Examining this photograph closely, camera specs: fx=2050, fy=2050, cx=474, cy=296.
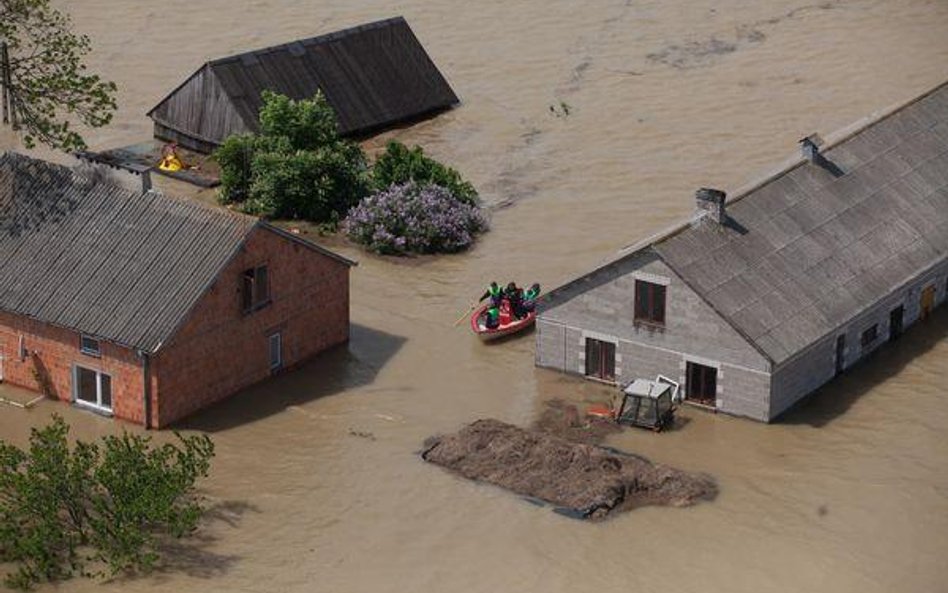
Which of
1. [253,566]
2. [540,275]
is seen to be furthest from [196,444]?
[540,275]

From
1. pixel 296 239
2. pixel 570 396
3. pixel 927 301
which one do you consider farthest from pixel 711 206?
pixel 296 239

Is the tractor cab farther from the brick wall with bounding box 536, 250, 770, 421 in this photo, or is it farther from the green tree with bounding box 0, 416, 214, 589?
the green tree with bounding box 0, 416, 214, 589

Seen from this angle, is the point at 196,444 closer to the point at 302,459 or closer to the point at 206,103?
the point at 302,459

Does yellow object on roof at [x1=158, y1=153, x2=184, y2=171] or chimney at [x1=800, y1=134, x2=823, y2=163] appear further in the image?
yellow object on roof at [x1=158, y1=153, x2=184, y2=171]

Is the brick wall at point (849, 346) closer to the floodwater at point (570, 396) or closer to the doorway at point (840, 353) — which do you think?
the doorway at point (840, 353)

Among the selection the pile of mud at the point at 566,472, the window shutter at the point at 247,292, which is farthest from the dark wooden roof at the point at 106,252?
the pile of mud at the point at 566,472

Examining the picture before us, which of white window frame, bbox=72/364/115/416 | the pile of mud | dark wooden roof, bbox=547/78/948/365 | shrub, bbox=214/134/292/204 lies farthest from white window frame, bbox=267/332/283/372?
shrub, bbox=214/134/292/204

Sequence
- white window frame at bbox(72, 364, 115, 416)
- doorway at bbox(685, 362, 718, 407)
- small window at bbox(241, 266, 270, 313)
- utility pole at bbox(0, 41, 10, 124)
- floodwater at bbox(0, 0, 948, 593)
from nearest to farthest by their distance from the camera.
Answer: floodwater at bbox(0, 0, 948, 593) < white window frame at bbox(72, 364, 115, 416) < doorway at bbox(685, 362, 718, 407) < small window at bbox(241, 266, 270, 313) < utility pole at bbox(0, 41, 10, 124)
